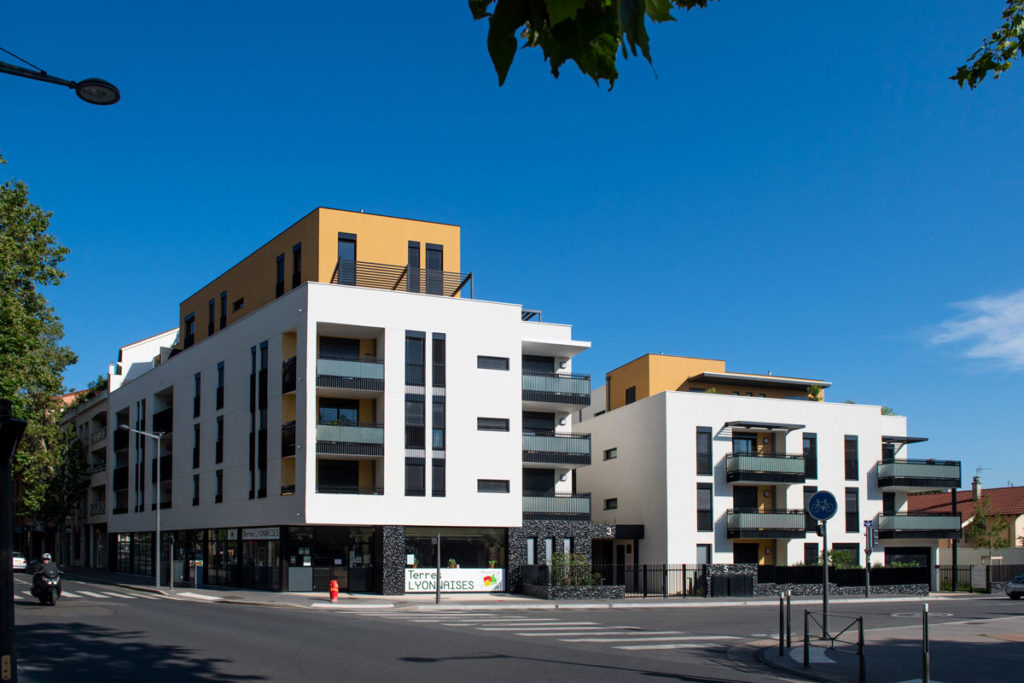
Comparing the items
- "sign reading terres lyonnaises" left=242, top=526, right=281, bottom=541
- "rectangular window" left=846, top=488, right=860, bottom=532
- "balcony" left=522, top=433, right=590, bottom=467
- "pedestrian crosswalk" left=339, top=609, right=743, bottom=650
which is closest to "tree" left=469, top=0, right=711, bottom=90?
"pedestrian crosswalk" left=339, top=609, right=743, bottom=650

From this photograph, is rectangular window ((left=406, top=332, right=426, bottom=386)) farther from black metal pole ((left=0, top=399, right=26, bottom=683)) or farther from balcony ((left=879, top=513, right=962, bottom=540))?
black metal pole ((left=0, top=399, right=26, bottom=683))

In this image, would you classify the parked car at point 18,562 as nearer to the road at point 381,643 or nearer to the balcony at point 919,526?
the road at point 381,643

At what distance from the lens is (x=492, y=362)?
140 ft

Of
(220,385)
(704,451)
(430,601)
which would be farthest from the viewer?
(704,451)

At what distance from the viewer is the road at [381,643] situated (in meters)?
14.5

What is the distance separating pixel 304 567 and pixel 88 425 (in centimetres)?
4191

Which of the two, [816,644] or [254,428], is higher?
[254,428]

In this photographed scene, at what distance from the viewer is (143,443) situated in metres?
59.5

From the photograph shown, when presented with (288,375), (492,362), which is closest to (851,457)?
(492,362)

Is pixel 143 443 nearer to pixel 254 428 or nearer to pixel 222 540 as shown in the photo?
pixel 222 540

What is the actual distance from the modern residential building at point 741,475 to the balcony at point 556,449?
4.79m

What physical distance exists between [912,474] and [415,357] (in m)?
28.6

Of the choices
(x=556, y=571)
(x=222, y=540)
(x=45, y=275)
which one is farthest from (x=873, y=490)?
(x=45, y=275)

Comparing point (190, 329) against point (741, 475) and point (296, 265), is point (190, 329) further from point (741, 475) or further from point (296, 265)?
point (741, 475)
